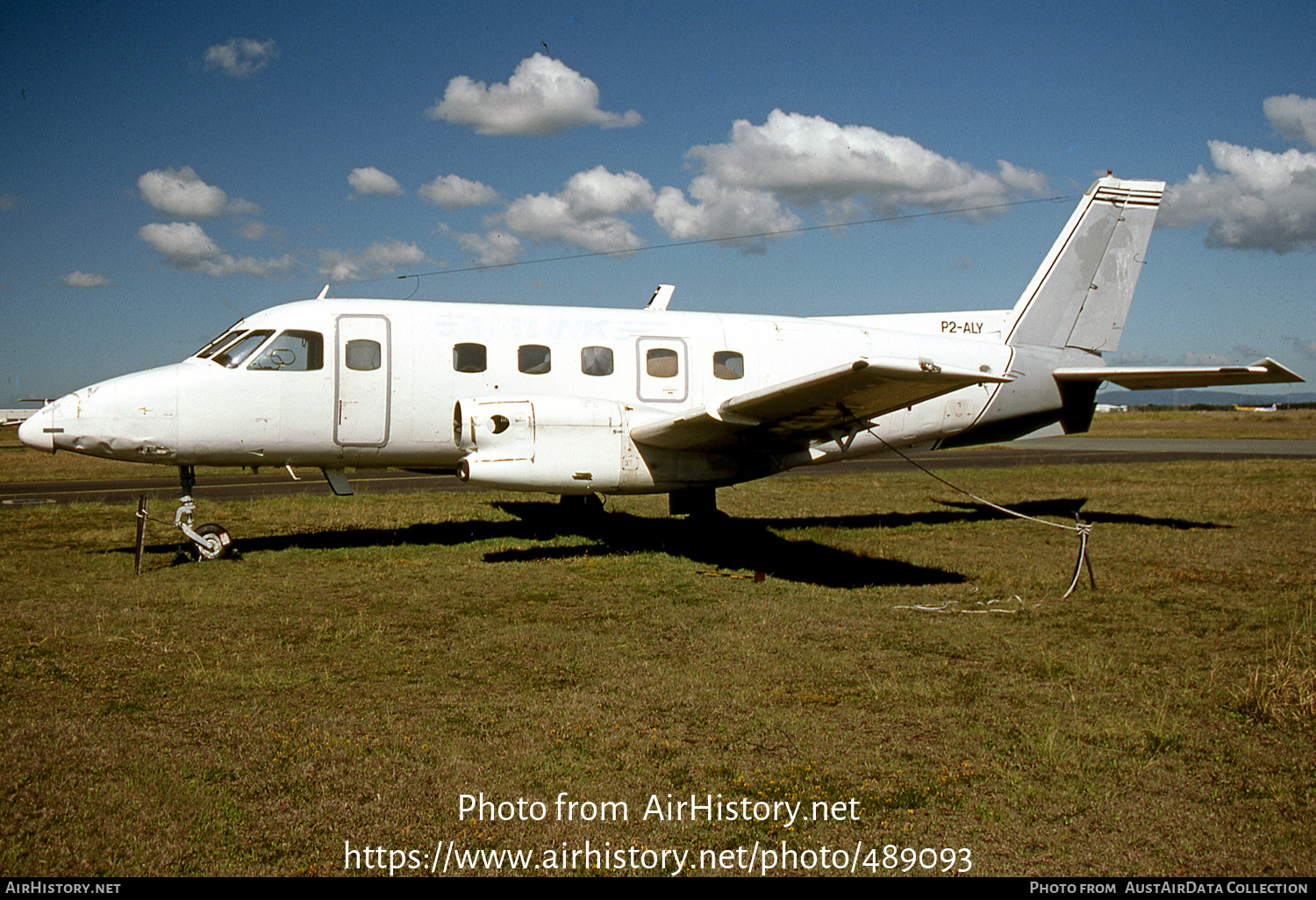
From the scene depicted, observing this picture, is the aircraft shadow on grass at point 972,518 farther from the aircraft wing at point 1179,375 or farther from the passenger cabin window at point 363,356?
the passenger cabin window at point 363,356

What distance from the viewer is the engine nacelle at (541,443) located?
11.0m

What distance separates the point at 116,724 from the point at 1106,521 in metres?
15.3

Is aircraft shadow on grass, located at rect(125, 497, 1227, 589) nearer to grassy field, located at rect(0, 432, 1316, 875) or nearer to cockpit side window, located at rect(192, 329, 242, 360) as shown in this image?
grassy field, located at rect(0, 432, 1316, 875)

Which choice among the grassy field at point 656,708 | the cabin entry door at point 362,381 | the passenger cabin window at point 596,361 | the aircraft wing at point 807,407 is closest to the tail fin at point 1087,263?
the grassy field at point 656,708

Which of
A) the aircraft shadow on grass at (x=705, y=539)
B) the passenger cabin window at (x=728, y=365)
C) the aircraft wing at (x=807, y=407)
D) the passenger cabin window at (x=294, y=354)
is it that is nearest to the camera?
the aircraft wing at (x=807, y=407)

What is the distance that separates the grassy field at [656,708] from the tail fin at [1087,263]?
14.6 feet

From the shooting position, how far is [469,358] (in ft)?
39.9

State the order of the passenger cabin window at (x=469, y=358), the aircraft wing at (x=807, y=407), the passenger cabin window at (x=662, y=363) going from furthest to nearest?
the passenger cabin window at (x=662, y=363) < the passenger cabin window at (x=469, y=358) < the aircraft wing at (x=807, y=407)

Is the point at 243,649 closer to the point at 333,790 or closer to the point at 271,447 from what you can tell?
the point at 333,790

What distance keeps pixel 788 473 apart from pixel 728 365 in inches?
555

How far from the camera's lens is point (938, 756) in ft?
16.8

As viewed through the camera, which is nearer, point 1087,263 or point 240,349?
point 240,349

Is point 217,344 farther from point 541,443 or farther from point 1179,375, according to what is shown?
point 1179,375

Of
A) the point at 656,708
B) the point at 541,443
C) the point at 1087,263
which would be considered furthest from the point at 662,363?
the point at 1087,263
